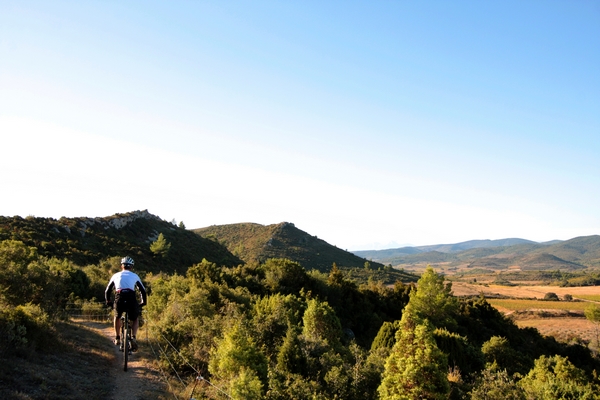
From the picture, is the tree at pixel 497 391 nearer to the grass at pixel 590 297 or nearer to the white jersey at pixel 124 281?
the white jersey at pixel 124 281

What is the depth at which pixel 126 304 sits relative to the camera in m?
9.17

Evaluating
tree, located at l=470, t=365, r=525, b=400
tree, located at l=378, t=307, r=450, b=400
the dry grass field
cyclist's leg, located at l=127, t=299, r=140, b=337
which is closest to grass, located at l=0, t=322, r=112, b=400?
cyclist's leg, located at l=127, t=299, r=140, b=337

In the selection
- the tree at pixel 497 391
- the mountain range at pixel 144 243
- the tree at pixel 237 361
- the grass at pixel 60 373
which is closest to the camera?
the grass at pixel 60 373

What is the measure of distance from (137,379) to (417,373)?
28.3 ft

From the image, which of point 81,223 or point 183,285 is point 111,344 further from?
point 81,223

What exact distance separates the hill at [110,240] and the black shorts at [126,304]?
3687 cm

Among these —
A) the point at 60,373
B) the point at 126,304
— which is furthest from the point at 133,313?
the point at 60,373

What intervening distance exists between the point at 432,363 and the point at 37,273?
14.3 metres

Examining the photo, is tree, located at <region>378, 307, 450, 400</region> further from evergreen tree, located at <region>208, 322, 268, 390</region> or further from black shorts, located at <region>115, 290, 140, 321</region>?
black shorts, located at <region>115, 290, 140, 321</region>

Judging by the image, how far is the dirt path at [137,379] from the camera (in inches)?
341

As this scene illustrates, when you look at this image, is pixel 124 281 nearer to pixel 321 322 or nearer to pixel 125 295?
pixel 125 295

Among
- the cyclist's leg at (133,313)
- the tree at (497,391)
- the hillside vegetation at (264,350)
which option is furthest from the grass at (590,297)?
the cyclist's leg at (133,313)

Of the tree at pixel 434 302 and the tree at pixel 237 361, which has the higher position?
the tree at pixel 237 361

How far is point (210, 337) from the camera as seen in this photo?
42.7 ft
